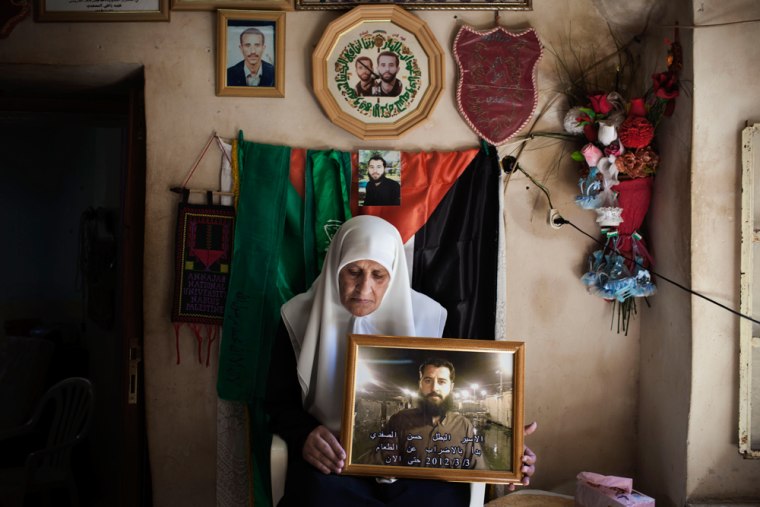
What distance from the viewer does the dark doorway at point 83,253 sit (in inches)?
119

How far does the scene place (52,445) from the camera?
359cm

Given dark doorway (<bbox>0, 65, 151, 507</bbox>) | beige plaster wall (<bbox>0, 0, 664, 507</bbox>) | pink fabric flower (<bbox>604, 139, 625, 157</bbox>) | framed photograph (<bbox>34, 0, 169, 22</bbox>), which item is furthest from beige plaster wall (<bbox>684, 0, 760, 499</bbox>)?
dark doorway (<bbox>0, 65, 151, 507</bbox>)

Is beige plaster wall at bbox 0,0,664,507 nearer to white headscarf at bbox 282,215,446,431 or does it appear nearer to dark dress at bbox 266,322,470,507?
Answer: white headscarf at bbox 282,215,446,431

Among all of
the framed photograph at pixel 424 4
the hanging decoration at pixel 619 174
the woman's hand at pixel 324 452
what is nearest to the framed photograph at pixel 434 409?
the woman's hand at pixel 324 452

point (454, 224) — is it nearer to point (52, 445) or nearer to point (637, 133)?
point (637, 133)

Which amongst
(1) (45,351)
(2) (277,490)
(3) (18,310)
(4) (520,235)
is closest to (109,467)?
(1) (45,351)

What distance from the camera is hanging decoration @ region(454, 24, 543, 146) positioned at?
2775mm

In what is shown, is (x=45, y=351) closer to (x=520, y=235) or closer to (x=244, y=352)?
(x=244, y=352)

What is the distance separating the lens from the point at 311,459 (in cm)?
209

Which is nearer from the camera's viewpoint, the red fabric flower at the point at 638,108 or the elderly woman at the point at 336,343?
the elderly woman at the point at 336,343

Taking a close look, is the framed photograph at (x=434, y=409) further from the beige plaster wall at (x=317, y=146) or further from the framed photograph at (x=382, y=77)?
the framed photograph at (x=382, y=77)

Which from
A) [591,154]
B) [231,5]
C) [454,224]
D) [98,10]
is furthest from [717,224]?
[98,10]

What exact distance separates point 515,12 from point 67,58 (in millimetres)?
1990

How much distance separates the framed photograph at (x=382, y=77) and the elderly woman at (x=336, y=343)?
570 mm
